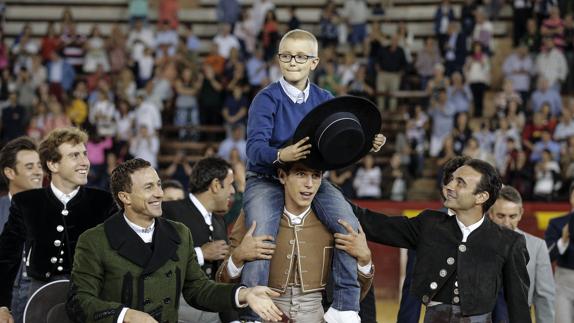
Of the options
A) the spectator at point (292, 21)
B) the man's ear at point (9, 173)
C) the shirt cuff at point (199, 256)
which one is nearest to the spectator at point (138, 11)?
the spectator at point (292, 21)

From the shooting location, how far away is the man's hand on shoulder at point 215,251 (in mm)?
6453

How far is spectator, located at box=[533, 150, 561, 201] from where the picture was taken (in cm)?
1370

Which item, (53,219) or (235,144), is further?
(235,144)

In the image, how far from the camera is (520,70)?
54.6ft

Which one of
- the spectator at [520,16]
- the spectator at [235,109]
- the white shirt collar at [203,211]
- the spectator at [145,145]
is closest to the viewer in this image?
the white shirt collar at [203,211]

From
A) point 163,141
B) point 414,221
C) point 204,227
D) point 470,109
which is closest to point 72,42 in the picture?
point 163,141

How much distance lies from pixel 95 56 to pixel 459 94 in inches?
245

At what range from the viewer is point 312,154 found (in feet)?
17.0

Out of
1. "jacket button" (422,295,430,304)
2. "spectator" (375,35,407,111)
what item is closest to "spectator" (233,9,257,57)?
"spectator" (375,35,407,111)

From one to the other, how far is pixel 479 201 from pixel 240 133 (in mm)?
9887

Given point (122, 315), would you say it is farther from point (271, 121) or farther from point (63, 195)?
point (63, 195)

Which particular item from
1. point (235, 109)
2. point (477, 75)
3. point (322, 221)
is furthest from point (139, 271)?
point (477, 75)

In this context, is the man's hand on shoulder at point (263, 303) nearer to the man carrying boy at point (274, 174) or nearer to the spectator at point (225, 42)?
the man carrying boy at point (274, 174)

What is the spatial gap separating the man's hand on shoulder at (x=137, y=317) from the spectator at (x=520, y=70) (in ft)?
39.8
